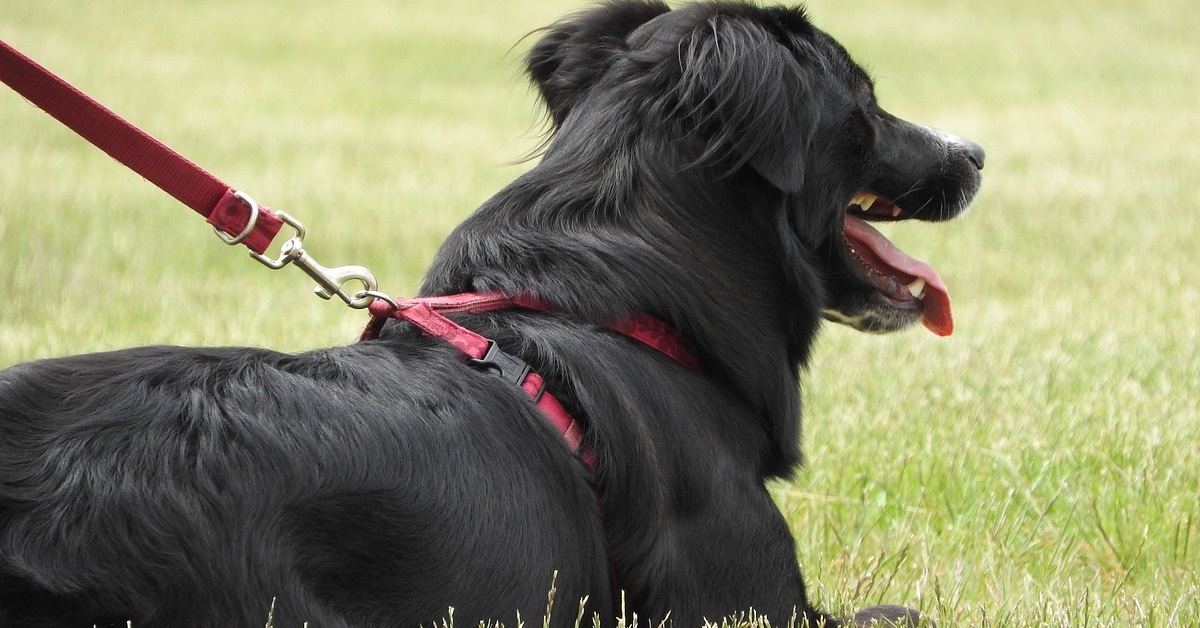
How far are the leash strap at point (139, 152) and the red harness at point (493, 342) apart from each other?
1.00ft

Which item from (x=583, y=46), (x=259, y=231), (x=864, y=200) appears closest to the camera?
(x=259, y=231)

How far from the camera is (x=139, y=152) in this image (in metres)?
2.49

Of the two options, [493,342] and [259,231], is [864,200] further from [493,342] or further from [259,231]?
[259,231]

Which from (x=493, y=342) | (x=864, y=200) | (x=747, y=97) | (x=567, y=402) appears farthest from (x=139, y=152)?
(x=864, y=200)

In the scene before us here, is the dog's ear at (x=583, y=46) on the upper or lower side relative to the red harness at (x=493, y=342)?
upper

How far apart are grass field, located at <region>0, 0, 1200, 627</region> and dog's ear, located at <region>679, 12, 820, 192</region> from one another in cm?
76

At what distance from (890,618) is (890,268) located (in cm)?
86

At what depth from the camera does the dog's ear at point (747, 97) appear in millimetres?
2641

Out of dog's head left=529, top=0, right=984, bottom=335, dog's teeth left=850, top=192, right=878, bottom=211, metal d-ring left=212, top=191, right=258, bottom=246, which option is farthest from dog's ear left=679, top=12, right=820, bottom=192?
metal d-ring left=212, top=191, right=258, bottom=246

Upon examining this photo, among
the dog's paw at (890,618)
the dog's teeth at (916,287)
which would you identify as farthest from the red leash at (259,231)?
the dog's teeth at (916,287)

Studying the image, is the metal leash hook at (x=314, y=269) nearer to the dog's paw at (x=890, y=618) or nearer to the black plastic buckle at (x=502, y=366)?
the black plastic buckle at (x=502, y=366)

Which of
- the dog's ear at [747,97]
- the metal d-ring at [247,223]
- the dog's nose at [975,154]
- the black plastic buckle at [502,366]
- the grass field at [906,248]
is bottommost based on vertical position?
the grass field at [906,248]

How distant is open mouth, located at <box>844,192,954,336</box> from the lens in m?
3.15

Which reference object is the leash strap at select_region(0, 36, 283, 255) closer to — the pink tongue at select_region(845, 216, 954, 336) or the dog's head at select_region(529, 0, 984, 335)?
the dog's head at select_region(529, 0, 984, 335)
